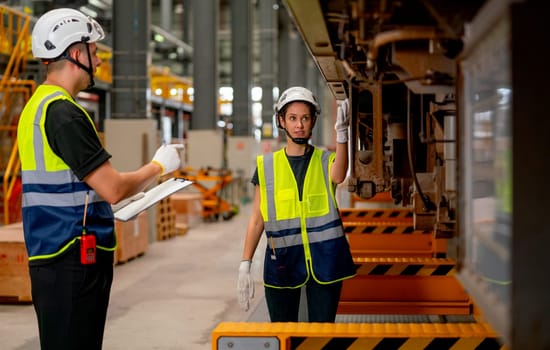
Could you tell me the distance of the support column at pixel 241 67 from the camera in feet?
74.0

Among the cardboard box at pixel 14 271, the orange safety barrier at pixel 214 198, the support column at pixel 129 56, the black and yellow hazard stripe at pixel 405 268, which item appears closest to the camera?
the black and yellow hazard stripe at pixel 405 268

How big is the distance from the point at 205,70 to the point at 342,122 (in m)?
15.3

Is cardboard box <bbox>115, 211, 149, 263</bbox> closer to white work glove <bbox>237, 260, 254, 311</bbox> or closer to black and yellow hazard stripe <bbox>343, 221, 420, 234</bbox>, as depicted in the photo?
black and yellow hazard stripe <bbox>343, 221, 420, 234</bbox>

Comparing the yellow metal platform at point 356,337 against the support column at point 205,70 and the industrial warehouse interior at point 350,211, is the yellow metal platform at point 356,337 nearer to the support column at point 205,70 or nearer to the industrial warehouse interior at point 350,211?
the industrial warehouse interior at point 350,211

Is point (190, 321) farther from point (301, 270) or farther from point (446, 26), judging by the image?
point (446, 26)

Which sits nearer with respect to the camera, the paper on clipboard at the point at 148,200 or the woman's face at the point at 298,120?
the paper on clipboard at the point at 148,200

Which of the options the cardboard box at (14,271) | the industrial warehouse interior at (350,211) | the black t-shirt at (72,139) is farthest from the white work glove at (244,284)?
the cardboard box at (14,271)

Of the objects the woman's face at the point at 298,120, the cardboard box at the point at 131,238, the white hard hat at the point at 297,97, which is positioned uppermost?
the white hard hat at the point at 297,97

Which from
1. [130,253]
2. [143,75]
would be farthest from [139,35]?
[130,253]

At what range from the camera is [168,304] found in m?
7.06

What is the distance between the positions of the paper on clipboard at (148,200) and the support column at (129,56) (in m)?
8.77

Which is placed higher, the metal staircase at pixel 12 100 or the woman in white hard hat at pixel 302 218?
the metal staircase at pixel 12 100

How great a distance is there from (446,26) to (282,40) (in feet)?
106

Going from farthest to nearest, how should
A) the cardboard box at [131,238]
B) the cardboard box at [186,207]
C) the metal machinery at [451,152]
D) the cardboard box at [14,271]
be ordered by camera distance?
the cardboard box at [186,207] → the cardboard box at [131,238] → the cardboard box at [14,271] → the metal machinery at [451,152]
